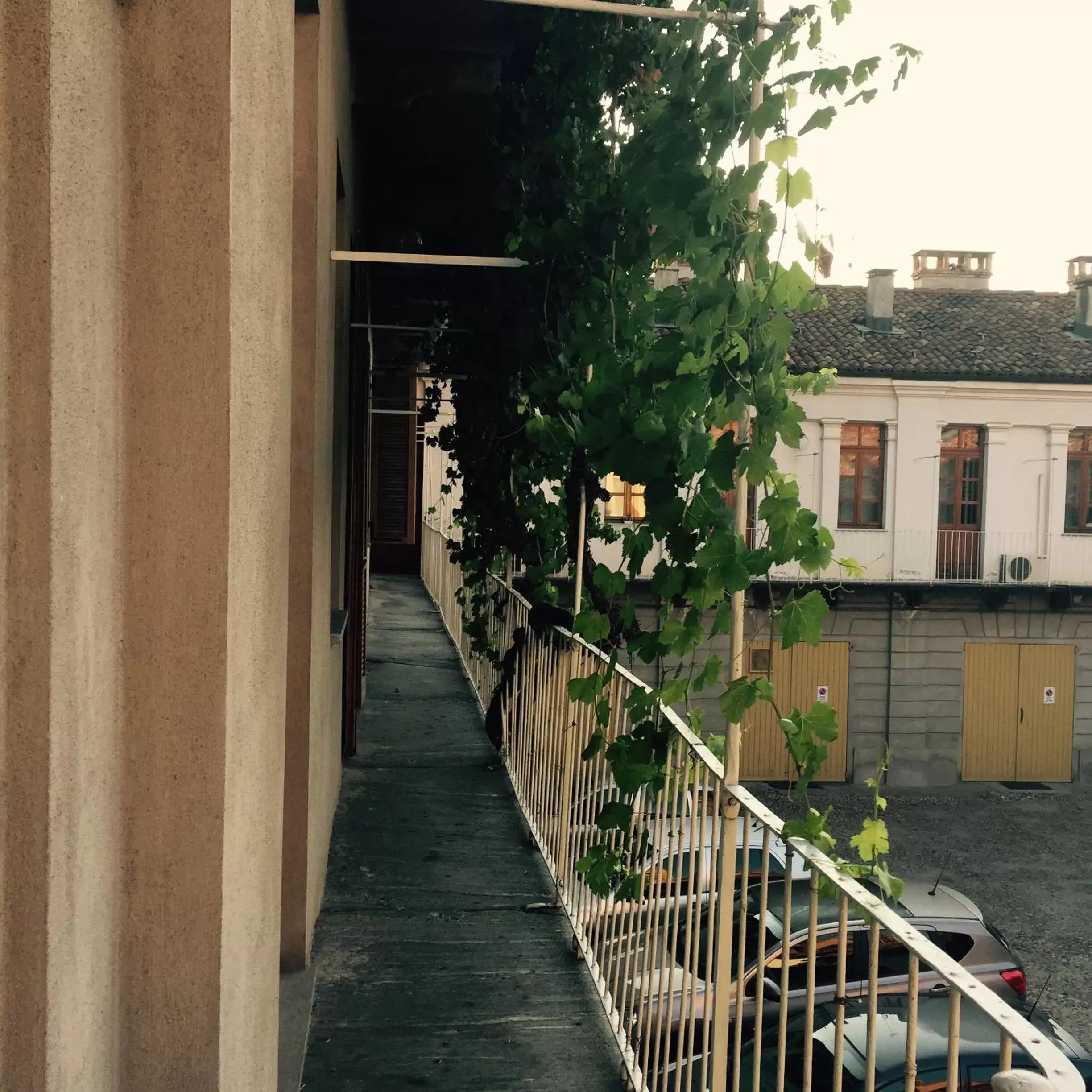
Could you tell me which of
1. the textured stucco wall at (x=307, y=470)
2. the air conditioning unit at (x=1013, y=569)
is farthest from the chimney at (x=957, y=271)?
the textured stucco wall at (x=307, y=470)

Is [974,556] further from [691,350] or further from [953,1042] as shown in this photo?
[953,1042]

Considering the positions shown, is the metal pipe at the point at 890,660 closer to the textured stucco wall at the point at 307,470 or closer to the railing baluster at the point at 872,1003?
the textured stucco wall at the point at 307,470

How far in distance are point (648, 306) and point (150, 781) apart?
261 centimetres

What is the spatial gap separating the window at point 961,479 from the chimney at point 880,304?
257 centimetres

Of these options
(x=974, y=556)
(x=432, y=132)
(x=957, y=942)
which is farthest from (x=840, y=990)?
(x=974, y=556)


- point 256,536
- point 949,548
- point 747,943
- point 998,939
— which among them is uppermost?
point 256,536

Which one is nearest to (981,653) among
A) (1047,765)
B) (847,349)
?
(1047,765)

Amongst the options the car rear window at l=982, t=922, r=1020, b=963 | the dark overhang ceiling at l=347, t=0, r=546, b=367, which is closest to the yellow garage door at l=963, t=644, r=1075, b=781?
the car rear window at l=982, t=922, r=1020, b=963

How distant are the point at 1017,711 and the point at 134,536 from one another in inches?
987

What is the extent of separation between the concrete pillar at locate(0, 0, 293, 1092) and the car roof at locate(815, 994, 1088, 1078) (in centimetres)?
409

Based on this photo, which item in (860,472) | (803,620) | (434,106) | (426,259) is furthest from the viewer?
(860,472)

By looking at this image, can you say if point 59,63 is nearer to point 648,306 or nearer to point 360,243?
point 648,306

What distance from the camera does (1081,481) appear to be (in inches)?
985

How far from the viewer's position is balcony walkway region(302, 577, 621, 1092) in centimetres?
321
